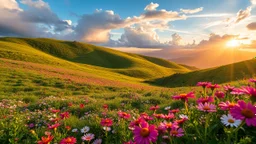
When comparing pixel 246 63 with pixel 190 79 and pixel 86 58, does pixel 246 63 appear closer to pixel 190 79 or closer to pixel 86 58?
pixel 190 79

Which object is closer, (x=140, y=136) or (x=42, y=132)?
(x=140, y=136)

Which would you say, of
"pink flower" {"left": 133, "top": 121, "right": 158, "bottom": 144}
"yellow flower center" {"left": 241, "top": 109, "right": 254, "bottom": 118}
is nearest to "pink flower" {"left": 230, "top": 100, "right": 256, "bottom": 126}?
"yellow flower center" {"left": 241, "top": 109, "right": 254, "bottom": 118}

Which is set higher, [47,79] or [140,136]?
[140,136]

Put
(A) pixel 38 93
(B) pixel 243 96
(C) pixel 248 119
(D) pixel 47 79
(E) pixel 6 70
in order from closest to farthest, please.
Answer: (C) pixel 248 119, (B) pixel 243 96, (A) pixel 38 93, (D) pixel 47 79, (E) pixel 6 70

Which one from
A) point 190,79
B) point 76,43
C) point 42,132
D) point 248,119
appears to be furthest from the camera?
point 76,43

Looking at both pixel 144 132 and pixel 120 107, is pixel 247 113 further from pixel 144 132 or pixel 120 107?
pixel 120 107

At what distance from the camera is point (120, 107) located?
12.4m

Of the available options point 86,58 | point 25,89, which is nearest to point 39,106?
point 25,89

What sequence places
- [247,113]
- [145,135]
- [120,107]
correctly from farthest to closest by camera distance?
Result: [120,107]
[145,135]
[247,113]

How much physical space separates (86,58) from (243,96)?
135 metres

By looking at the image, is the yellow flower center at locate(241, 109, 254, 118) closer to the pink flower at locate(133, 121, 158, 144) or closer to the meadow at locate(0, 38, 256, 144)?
the meadow at locate(0, 38, 256, 144)

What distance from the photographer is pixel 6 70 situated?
3953 cm

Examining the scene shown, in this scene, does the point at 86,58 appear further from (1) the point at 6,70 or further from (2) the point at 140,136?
(2) the point at 140,136

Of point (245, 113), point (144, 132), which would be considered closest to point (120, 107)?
point (144, 132)
